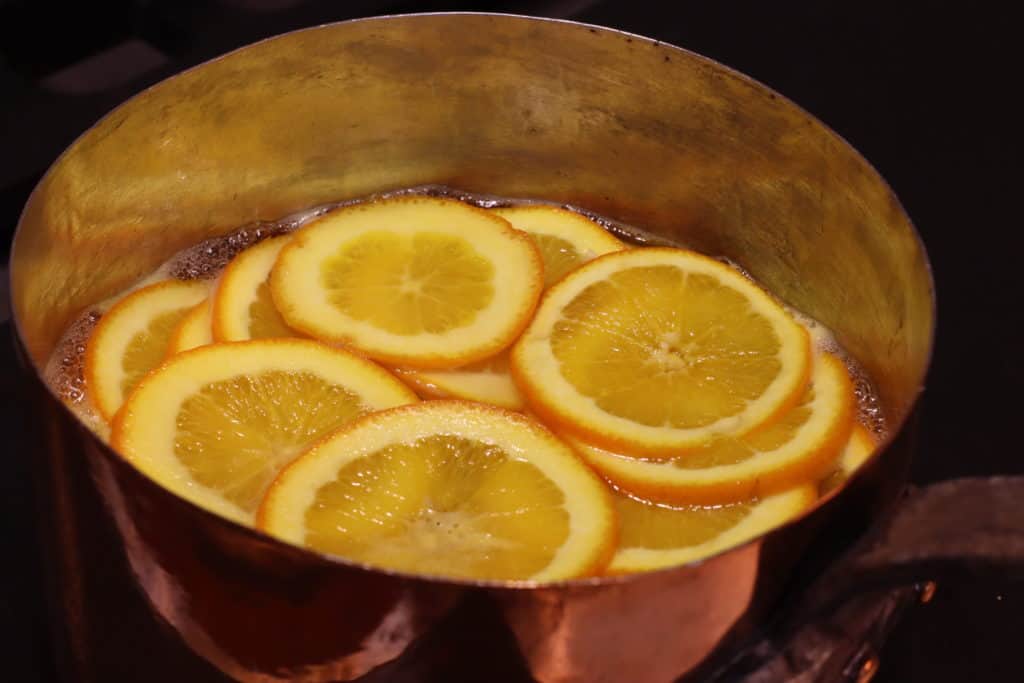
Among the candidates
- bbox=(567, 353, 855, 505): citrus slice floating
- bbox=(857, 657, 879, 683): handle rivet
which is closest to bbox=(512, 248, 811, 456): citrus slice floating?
bbox=(567, 353, 855, 505): citrus slice floating

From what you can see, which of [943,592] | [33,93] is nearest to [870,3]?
[943,592]

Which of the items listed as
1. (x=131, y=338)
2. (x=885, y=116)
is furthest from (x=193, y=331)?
(x=885, y=116)

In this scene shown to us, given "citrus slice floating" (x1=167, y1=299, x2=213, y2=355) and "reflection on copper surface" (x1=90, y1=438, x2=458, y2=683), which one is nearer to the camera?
"reflection on copper surface" (x1=90, y1=438, x2=458, y2=683)

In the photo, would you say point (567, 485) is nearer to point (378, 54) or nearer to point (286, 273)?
point (286, 273)

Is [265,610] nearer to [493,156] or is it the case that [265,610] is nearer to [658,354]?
[658,354]

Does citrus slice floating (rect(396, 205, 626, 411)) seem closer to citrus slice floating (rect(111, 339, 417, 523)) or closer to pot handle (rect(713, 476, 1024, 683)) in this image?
citrus slice floating (rect(111, 339, 417, 523))

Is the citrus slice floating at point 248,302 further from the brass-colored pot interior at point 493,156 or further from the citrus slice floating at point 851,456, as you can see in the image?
the citrus slice floating at point 851,456

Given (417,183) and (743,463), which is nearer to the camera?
(743,463)
